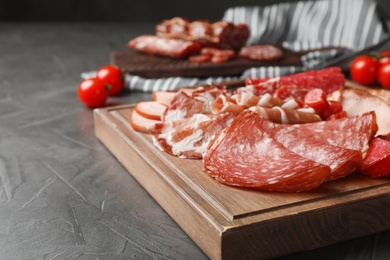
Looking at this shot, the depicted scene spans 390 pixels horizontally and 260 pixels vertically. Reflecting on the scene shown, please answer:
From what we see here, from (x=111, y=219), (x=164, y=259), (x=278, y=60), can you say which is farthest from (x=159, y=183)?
(x=278, y=60)

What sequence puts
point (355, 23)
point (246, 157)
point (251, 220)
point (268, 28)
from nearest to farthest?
point (251, 220) → point (246, 157) → point (355, 23) → point (268, 28)

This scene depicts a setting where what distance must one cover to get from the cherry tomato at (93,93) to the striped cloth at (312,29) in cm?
33

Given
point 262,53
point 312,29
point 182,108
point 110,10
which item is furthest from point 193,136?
point 110,10

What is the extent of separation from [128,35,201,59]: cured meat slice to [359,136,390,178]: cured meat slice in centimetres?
209

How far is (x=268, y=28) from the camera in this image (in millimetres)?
4969

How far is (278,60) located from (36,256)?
2.48 metres

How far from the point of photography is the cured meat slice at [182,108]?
2529 mm

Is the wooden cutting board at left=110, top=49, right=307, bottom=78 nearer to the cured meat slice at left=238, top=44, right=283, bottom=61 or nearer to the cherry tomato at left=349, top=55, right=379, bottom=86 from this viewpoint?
the cured meat slice at left=238, top=44, right=283, bottom=61

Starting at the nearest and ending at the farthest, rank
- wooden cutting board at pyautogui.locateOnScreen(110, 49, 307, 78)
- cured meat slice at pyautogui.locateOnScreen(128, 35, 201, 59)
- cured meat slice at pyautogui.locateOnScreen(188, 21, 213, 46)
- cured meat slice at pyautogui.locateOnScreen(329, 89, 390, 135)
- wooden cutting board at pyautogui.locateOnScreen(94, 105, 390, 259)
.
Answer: wooden cutting board at pyautogui.locateOnScreen(94, 105, 390, 259)
cured meat slice at pyautogui.locateOnScreen(329, 89, 390, 135)
wooden cutting board at pyautogui.locateOnScreen(110, 49, 307, 78)
cured meat slice at pyautogui.locateOnScreen(128, 35, 201, 59)
cured meat slice at pyautogui.locateOnScreen(188, 21, 213, 46)

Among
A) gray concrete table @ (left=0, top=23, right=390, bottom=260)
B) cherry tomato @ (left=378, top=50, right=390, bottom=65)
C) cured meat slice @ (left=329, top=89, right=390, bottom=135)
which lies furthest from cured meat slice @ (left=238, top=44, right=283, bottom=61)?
cured meat slice @ (left=329, top=89, right=390, bottom=135)

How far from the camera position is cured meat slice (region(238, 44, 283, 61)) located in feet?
13.2

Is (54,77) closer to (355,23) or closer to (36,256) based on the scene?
(355,23)

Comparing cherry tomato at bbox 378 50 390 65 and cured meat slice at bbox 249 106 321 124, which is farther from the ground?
cured meat slice at bbox 249 106 321 124

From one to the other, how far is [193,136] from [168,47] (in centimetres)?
180
